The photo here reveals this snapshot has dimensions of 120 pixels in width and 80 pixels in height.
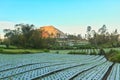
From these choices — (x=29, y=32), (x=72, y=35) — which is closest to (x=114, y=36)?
(x=72, y=35)

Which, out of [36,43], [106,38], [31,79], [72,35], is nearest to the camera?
[31,79]

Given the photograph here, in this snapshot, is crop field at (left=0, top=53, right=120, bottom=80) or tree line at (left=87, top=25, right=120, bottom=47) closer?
crop field at (left=0, top=53, right=120, bottom=80)

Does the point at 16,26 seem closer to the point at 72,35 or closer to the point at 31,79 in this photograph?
the point at 72,35

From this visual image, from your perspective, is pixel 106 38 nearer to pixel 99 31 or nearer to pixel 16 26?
pixel 99 31

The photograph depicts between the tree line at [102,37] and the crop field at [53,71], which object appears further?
the tree line at [102,37]

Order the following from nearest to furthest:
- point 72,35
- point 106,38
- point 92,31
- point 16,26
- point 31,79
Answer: point 31,79, point 16,26, point 106,38, point 92,31, point 72,35

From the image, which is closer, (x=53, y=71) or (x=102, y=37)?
(x=53, y=71)

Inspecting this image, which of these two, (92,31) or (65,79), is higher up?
(92,31)

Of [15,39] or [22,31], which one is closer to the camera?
[15,39]

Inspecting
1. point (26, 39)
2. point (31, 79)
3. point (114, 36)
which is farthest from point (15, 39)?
point (31, 79)
